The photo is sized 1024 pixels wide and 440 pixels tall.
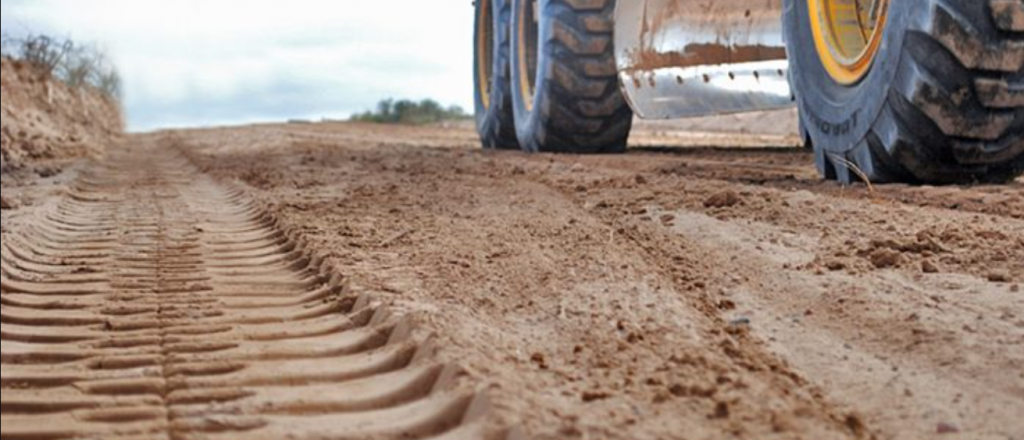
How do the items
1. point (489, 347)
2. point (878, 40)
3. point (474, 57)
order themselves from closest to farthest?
1. point (489, 347)
2. point (878, 40)
3. point (474, 57)

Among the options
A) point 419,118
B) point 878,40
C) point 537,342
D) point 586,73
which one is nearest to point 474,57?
point 586,73

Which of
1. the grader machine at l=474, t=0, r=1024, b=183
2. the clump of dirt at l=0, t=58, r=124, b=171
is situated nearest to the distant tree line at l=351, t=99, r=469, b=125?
the clump of dirt at l=0, t=58, r=124, b=171

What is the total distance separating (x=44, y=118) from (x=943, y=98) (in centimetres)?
1364

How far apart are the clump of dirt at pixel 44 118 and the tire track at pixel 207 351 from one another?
4392 mm

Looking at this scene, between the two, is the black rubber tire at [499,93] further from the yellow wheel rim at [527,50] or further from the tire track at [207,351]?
the tire track at [207,351]

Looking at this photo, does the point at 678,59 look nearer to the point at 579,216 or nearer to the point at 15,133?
the point at 579,216

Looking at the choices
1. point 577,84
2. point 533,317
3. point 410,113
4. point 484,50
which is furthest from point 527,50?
point 410,113

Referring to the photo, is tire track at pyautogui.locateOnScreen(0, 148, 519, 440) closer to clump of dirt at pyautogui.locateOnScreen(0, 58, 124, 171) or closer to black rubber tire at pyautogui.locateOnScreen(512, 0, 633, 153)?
clump of dirt at pyautogui.locateOnScreen(0, 58, 124, 171)

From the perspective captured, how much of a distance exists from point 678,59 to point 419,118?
1119 inches

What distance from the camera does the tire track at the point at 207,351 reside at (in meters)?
2.19

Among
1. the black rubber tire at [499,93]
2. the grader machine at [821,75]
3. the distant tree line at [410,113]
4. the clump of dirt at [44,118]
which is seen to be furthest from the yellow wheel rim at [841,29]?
the distant tree line at [410,113]

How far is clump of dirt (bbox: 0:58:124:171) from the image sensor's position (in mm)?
10766

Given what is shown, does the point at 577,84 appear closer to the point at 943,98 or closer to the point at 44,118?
the point at 943,98

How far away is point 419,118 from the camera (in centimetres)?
3644
